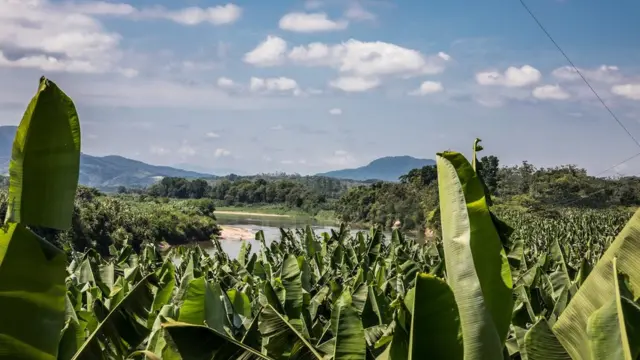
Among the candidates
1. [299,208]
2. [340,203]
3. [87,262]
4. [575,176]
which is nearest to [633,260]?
[87,262]

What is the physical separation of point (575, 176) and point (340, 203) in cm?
3107

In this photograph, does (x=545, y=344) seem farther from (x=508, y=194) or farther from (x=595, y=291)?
(x=508, y=194)

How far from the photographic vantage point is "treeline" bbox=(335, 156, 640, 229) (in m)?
57.6

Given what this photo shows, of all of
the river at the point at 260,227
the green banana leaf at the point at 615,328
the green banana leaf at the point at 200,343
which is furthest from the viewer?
the river at the point at 260,227

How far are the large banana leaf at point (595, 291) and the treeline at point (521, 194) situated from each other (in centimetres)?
4990

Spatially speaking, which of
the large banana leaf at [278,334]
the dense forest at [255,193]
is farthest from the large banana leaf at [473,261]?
the dense forest at [255,193]

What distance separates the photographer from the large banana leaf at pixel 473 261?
1.79 m

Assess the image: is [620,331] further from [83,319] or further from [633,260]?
[83,319]

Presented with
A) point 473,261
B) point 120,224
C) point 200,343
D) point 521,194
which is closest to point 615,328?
point 473,261

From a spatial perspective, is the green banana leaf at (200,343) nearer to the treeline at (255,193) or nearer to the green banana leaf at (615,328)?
the green banana leaf at (615,328)

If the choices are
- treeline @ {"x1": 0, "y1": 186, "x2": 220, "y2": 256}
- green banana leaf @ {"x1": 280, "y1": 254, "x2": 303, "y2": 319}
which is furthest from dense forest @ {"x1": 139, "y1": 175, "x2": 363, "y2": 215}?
green banana leaf @ {"x1": 280, "y1": 254, "x2": 303, "y2": 319}

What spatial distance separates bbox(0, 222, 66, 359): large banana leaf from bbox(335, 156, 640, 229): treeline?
49771 millimetres

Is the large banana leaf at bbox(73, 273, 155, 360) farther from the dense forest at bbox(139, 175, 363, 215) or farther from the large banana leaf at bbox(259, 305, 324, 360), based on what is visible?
the dense forest at bbox(139, 175, 363, 215)

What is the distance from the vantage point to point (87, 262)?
5234 mm
